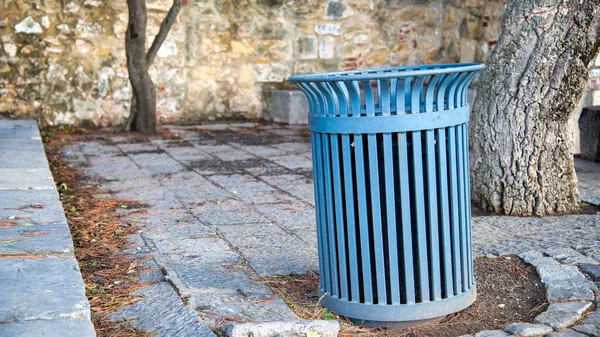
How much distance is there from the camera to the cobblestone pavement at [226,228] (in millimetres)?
2725

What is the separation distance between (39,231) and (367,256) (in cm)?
156

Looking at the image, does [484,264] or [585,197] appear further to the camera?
[585,197]

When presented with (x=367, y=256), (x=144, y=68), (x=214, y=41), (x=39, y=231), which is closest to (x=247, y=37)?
(x=214, y=41)

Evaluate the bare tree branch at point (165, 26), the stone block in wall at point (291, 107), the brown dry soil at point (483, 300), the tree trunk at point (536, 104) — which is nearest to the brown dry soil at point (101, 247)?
the brown dry soil at point (483, 300)

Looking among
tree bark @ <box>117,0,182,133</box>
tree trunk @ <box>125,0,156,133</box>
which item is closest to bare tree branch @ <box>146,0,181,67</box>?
tree bark @ <box>117,0,182,133</box>

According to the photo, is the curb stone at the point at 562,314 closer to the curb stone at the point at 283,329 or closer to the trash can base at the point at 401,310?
the trash can base at the point at 401,310

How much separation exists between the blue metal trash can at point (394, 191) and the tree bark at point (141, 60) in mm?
5613

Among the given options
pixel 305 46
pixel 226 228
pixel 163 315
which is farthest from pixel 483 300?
pixel 305 46

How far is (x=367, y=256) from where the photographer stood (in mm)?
2523

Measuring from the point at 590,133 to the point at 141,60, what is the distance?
179 inches

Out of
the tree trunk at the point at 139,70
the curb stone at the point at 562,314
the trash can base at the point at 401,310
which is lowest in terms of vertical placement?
the curb stone at the point at 562,314

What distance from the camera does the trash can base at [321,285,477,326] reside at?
2.55 metres

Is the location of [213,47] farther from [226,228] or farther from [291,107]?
[226,228]

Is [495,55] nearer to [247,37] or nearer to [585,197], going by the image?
→ [585,197]
